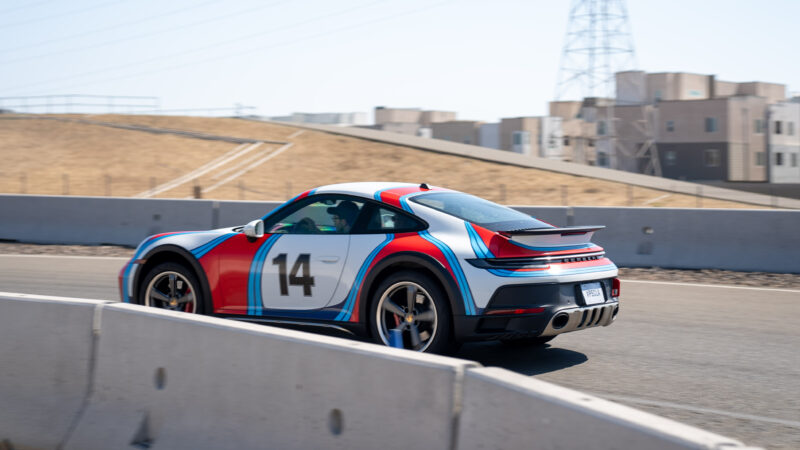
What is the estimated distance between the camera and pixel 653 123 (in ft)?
260

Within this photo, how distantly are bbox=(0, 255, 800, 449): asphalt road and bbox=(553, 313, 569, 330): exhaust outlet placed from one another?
1.28 feet

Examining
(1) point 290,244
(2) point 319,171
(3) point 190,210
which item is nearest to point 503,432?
(1) point 290,244

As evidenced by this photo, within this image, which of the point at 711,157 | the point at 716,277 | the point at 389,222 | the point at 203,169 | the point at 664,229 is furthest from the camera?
the point at 711,157

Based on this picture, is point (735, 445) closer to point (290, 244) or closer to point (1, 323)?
point (1, 323)

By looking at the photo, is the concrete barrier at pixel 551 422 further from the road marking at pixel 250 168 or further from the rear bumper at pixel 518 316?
the road marking at pixel 250 168

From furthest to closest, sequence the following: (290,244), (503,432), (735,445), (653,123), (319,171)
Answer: (653,123) → (319,171) → (290,244) → (503,432) → (735,445)

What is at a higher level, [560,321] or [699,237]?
[699,237]

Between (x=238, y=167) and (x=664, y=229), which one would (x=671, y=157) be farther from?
(x=664, y=229)

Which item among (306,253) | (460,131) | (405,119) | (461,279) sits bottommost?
(461,279)

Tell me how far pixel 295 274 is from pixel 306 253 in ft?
0.61

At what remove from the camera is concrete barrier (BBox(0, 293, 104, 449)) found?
4.80 m

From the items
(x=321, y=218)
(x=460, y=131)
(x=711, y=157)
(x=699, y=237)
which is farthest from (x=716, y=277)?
(x=460, y=131)

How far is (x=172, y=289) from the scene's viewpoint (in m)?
7.74

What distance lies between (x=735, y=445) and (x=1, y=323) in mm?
4100
